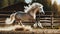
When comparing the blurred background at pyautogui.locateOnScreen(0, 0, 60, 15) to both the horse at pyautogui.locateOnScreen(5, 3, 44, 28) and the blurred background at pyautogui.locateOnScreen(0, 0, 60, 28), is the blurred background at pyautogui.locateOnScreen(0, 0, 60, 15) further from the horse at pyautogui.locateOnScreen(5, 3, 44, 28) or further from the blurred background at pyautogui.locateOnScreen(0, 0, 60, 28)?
the horse at pyautogui.locateOnScreen(5, 3, 44, 28)

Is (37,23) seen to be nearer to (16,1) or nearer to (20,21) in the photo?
(20,21)

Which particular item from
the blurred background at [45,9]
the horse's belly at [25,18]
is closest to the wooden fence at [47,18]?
the blurred background at [45,9]

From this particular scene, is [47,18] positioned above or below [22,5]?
below

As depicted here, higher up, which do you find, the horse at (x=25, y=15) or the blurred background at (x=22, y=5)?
the blurred background at (x=22, y=5)

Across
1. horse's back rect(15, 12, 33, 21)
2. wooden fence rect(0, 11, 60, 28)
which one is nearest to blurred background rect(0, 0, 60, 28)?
wooden fence rect(0, 11, 60, 28)

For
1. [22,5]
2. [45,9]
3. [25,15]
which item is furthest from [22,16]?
[45,9]

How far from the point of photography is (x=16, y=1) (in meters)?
4.61

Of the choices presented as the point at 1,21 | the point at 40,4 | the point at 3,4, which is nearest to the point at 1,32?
the point at 1,21

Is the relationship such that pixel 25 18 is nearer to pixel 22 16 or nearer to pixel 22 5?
pixel 22 16

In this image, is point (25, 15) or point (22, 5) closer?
point (25, 15)

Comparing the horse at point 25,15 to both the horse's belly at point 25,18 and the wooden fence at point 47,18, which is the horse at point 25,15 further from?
the wooden fence at point 47,18

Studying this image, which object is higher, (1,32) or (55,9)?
(55,9)

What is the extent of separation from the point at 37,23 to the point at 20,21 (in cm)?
33

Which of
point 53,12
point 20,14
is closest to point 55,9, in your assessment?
point 53,12
